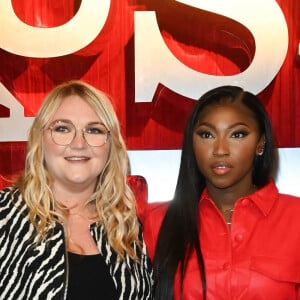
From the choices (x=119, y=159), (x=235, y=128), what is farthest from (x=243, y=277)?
(x=119, y=159)

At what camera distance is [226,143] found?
1687 mm

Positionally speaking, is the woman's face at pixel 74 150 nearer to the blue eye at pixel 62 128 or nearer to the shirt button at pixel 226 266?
the blue eye at pixel 62 128

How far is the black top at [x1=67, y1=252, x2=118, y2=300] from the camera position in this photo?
1.58m

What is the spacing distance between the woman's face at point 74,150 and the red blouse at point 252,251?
0.45m

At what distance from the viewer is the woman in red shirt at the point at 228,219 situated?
65.6 inches

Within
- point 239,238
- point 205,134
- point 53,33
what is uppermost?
point 53,33

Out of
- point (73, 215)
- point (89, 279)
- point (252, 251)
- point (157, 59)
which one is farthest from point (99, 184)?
point (157, 59)

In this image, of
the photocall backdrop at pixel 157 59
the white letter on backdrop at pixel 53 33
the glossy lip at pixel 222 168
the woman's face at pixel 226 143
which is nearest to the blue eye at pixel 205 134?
the woman's face at pixel 226 143

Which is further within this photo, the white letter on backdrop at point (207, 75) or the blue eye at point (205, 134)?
the white letter on backdrop at point (207, 75)

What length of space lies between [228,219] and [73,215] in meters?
0.57

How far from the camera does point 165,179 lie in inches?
→ 96.3

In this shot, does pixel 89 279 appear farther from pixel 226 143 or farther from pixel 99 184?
pixel 226 143

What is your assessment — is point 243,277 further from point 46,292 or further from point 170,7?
point 170,7

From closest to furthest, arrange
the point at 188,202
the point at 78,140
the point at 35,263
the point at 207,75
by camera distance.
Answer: the point at 35,263 < the point at 78,140 < the point at 188,202 < the point at 207,75
